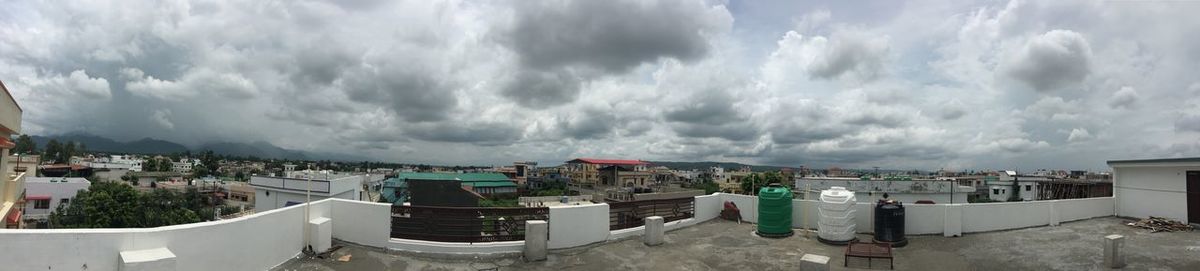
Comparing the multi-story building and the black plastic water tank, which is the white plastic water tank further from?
the multi-story building

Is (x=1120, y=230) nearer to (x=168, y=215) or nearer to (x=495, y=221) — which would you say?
(x=495, y=221)

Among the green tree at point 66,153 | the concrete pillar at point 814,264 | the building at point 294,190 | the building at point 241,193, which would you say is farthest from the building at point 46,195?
the green tree at point 66,153

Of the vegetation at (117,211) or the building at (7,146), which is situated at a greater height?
the building at (7,146)

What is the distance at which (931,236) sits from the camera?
459 inches

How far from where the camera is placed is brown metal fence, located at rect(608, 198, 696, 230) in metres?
11.5

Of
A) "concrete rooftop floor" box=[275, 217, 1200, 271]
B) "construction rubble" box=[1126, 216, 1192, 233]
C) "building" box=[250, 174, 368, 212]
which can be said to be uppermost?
"construction rubble" box=[1126, 216, 1192, 233]

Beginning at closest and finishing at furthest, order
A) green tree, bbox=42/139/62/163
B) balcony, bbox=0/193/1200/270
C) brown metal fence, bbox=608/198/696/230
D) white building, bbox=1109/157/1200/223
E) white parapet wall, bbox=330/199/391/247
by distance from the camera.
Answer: balcony, bbox=0/193/1200/270, white parapet wall, bbox=330/199/391/247, brown metal fence, bbox=608/198/696/230, white building, bbox=1109/157/1200/223, green tree, bbox=42/139/62/163

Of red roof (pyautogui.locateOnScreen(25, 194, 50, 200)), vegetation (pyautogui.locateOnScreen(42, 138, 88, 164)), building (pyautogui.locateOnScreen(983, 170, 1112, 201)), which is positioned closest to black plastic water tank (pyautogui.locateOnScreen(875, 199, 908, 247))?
building (pyautogui.locateOnScreen(983, 170, 1112, 201))

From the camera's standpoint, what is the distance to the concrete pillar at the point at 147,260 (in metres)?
5.31

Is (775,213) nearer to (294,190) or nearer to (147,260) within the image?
(147,260)

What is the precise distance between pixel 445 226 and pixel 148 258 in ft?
14.9

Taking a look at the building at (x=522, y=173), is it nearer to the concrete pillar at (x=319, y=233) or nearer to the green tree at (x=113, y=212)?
the green tree at (x=113, y=212)

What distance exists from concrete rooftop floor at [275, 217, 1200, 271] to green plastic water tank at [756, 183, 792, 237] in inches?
12.9

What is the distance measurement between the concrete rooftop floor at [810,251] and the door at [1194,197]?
1.78 m
